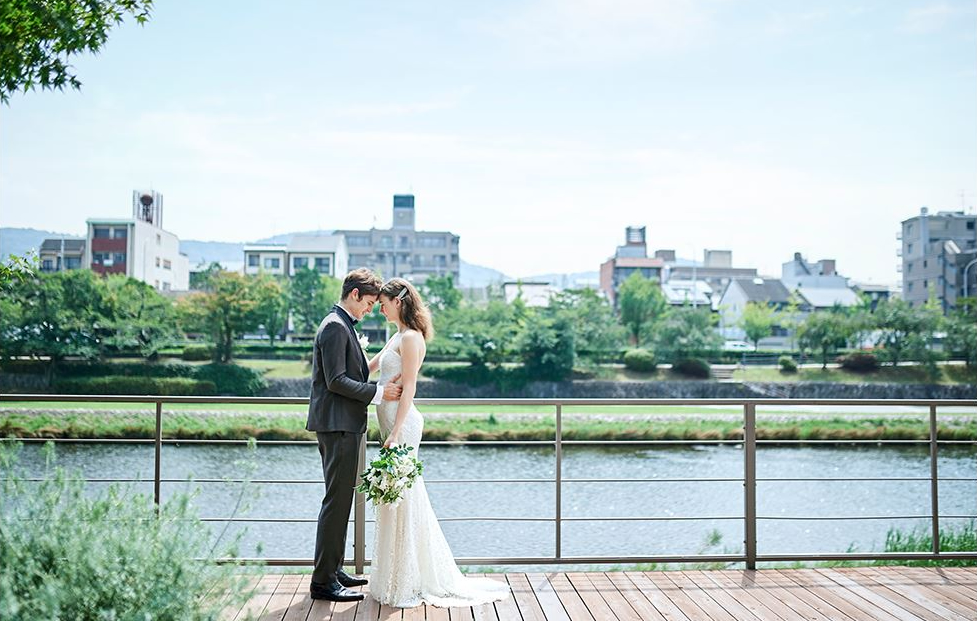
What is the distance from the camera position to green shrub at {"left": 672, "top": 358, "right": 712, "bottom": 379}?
34875mm

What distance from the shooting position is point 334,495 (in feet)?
11.3

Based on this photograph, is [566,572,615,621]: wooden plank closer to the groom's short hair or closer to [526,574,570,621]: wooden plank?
[526,574,570,621]: wooden plank

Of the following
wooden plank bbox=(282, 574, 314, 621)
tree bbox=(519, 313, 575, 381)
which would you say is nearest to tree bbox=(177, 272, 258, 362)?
tree bbox=(519, 313, 575, 381)

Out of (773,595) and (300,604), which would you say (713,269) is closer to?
(773,595)

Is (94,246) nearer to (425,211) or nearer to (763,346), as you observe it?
(425,211)

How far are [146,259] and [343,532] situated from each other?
46.8 metres

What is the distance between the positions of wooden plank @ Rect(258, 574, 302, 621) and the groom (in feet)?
0.43

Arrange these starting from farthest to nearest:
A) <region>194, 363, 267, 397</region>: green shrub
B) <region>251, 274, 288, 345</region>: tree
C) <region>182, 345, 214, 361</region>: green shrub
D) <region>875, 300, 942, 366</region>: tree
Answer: <region>251, 274, 288, 345</region>: tree → <region>875, 300, 942, 366</region>: tree → <region>182, 345, 214, 361</region>: green shrub → <region>194, 363, 267, 397</region>: green shrub

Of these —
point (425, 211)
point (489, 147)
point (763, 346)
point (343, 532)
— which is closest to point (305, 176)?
point (425, 211)

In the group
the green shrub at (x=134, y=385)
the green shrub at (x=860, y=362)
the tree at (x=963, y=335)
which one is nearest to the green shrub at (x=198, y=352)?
the green shrub at (x=134, y=385)

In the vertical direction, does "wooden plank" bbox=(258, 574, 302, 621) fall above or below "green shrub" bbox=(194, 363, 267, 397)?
above

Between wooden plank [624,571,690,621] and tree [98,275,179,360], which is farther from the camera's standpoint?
tree [98,275,179,360]

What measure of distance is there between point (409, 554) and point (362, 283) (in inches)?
45.1

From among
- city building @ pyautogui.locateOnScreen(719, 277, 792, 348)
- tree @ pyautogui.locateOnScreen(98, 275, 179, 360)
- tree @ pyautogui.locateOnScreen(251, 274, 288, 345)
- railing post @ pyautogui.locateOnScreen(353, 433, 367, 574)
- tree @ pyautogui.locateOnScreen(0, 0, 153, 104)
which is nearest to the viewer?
tree @ pyautogui.locateOnScreen(0, 0, 153, 104)
